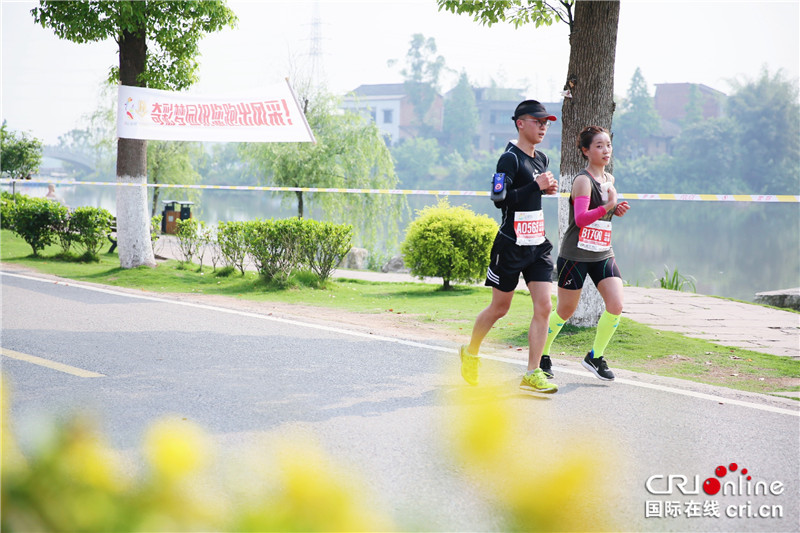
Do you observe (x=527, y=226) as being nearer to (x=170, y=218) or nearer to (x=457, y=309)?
(x=457, y=309)

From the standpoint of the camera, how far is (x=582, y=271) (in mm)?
5773

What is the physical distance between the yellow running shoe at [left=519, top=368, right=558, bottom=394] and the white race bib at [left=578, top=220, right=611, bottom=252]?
1.03 meters

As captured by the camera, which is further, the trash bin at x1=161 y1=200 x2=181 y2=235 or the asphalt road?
the trash bin at x1=161 y1=200 x2=181 y2=235

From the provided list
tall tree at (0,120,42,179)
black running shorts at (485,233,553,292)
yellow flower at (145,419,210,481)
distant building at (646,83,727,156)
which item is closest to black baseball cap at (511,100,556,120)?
black running shorts at (485,233,553,292)

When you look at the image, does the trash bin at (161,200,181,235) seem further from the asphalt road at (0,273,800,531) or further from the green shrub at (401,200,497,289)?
the asphalt road at (0,273,800,531)

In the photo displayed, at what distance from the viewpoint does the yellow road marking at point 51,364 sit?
5.70 metres

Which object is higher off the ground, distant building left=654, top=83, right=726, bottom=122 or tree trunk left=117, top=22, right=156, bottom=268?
distant building left=654, top=83, right=726, bottom=122

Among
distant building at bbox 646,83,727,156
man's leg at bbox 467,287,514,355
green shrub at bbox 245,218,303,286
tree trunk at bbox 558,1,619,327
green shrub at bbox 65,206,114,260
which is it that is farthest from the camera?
distant building at bbox 646,83,727,156

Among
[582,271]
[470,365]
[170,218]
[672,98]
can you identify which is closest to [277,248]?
[470,365]

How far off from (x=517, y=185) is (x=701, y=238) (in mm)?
39416

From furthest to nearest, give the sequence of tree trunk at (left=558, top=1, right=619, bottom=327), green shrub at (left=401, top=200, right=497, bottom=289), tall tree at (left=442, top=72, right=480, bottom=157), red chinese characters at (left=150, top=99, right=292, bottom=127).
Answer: tall tree at (left=442, top=72, right=480, bottom=157) → red chinese characters at (left=150, top=99, right=292, bottom=127) → green shrub at (left=401, top=200, right=497, bottom=289) → tree trunk at (left=558, top=1, right=619, bottom=327)

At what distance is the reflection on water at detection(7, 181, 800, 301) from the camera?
27547 millimetres

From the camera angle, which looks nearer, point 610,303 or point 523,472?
point 523,472

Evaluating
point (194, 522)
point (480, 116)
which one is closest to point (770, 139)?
point (480, 116)
